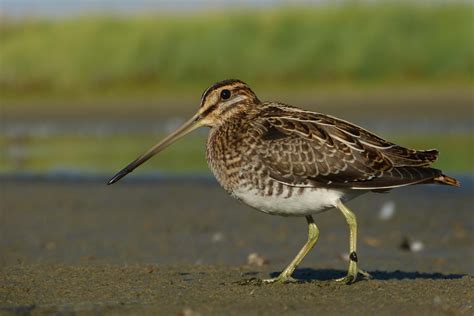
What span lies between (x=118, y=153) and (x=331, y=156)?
1474 cm

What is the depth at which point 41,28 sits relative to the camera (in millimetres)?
42875

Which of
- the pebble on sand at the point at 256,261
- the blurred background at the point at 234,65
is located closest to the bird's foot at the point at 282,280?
the pebble on sand at the point at 256,261

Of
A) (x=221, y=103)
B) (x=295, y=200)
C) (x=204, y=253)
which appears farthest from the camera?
(x=204, y=253)

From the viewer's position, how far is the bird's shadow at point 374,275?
392 inches

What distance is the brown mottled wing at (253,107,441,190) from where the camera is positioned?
8.93 meters

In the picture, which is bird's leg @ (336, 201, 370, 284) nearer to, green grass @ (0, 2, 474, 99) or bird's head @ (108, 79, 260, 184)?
bird's head @ (108, 79, 260, 184)

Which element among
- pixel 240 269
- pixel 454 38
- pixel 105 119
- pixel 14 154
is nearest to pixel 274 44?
pixel 454 38

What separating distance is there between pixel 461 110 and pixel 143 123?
874 centimetres

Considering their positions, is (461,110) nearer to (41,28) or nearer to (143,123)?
(143,123)

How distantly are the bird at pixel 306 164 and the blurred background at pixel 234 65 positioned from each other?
60.3ft

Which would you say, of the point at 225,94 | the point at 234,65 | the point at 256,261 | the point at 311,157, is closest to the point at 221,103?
the point at 225,94

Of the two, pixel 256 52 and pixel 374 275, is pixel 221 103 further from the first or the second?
pixel 256 52

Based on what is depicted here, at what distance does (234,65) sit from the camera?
122ft

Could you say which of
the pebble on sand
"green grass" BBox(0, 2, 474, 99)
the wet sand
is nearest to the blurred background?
"green grass" BBox(0, 2, 474, 99)
